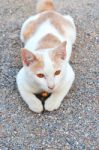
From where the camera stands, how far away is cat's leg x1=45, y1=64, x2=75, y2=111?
2.70m

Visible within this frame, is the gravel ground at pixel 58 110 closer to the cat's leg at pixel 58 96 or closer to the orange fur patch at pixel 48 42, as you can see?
the cat's leg at pixel 58 96

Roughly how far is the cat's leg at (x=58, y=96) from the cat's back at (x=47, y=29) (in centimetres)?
34

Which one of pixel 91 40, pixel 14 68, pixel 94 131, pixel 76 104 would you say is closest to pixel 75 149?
pixel 94 131

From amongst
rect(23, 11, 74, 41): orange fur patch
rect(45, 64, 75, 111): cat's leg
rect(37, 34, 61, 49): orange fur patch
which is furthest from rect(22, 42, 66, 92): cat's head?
rect(23, 11, 74, 41): orange fur patch

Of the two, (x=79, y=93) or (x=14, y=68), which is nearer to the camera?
(x=79, y=93)

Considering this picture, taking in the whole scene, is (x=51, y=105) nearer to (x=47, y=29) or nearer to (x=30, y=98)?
(x=30, y=98)

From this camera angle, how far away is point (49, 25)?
3.12 meters

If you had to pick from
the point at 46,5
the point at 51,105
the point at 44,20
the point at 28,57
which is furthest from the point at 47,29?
the point at 51,105

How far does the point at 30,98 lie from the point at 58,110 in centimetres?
22

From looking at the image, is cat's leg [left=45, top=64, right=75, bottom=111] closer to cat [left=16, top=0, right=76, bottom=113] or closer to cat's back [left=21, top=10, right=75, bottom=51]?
cat [left=16, top=0, right=76, bottom=113]

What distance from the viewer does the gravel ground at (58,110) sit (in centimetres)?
251

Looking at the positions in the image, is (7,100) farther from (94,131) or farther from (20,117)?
(94,131)

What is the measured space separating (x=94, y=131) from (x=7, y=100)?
2.40ft

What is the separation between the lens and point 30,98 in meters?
2.73
